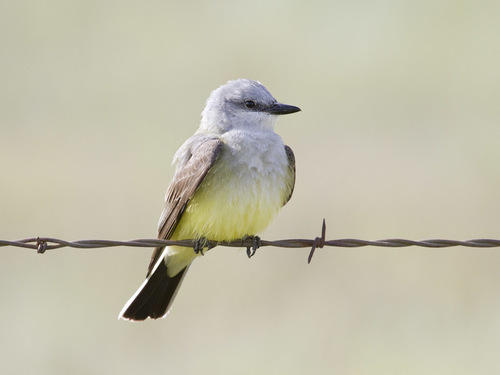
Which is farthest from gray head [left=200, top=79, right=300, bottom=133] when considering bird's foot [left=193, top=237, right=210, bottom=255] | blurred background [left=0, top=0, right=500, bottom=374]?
blurred background [left=0, top=0, right=500, bottom=374]

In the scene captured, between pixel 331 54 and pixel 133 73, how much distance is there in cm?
303

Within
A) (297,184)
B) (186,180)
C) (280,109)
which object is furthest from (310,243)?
(297,184)

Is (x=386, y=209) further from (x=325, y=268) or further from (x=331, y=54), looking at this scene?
(x=331, y=54)

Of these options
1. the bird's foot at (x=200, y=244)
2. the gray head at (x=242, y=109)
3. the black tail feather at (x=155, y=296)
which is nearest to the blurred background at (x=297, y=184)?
the black tail feather at (x=155, y=296)

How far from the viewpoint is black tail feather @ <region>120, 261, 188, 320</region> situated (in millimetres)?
6383

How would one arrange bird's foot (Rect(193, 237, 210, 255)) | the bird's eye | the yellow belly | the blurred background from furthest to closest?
the blurred background → the bird's eye → bird's foot (Rect(193, 237, 210, 255)) → the yellow belly

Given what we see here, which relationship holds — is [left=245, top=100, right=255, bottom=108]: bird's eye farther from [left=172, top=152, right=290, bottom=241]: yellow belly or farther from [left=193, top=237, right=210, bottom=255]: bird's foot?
[left=193, top=237, right=210, bottom=255]: bird's foot

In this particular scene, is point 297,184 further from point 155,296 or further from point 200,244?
point 200,244

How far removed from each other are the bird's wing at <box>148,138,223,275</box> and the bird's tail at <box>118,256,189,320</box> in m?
0.34

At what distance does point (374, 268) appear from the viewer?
9.21 meters

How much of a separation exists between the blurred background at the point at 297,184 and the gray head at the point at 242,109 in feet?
8.61

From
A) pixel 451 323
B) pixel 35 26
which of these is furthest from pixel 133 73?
pixel 451 323

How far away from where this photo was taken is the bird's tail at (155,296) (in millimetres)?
6379

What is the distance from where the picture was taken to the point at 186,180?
5918 millimetres
